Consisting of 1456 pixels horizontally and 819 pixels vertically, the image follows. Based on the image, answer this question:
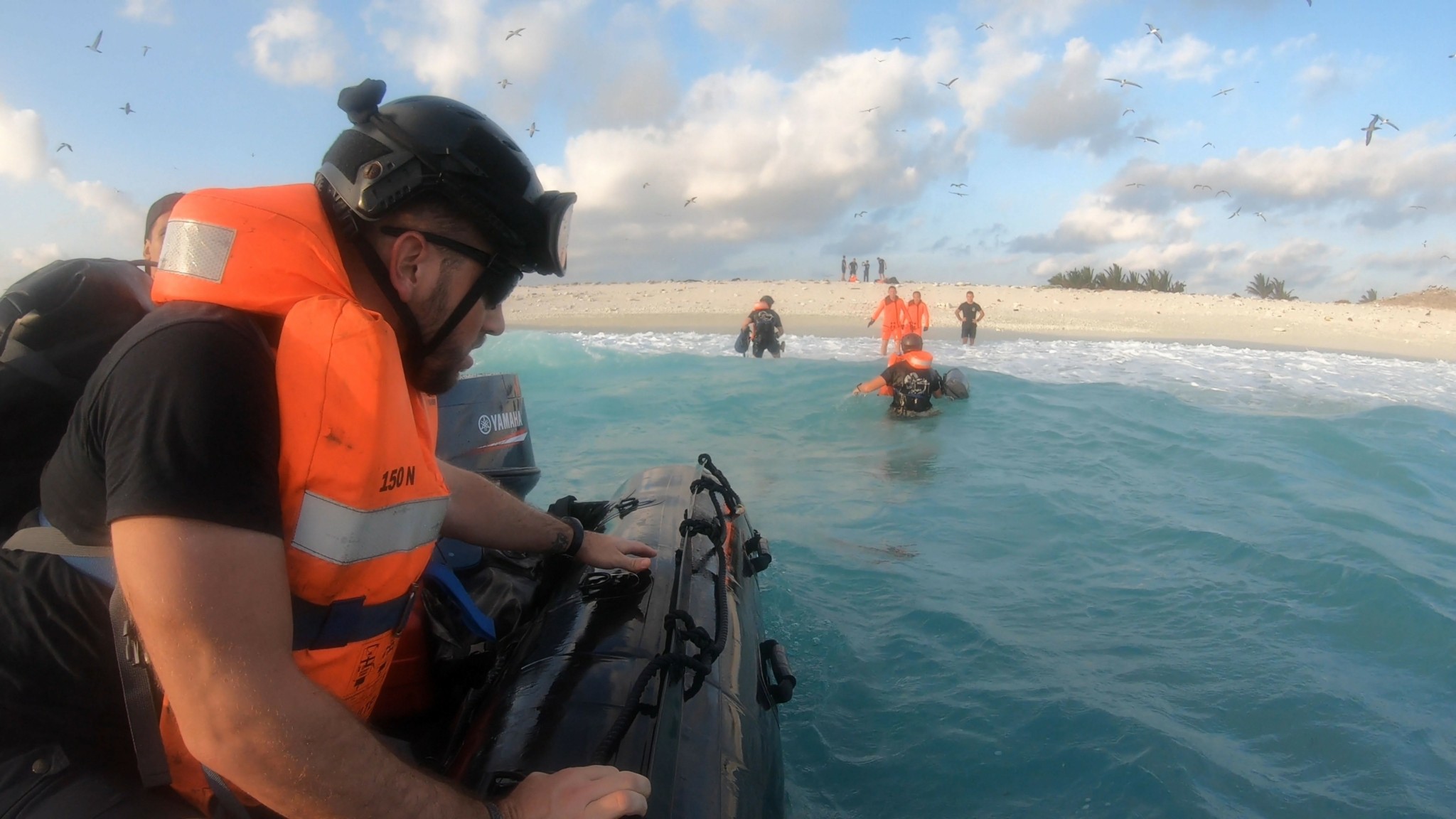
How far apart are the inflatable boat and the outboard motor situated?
97 centimetres

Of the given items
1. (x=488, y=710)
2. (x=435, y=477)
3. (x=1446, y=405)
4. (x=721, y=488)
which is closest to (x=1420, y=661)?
(x=721, y=488)

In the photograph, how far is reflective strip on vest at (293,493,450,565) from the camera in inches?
50.0

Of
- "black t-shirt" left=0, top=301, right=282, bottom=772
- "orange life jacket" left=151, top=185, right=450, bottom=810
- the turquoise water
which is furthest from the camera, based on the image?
the turquoise water

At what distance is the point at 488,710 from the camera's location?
7.02ft

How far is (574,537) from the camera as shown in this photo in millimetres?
2518

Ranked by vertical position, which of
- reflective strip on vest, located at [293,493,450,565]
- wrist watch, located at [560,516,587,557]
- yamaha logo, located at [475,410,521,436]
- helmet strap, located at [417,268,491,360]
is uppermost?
helmet strap, located at [417,268,491,360]

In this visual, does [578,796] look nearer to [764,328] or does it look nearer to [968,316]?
[764,328]

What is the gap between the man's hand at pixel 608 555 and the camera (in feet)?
8.46

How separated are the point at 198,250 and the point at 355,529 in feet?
1.69

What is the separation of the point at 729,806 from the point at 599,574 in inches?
39.4

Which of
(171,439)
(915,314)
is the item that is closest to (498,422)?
(171,439)

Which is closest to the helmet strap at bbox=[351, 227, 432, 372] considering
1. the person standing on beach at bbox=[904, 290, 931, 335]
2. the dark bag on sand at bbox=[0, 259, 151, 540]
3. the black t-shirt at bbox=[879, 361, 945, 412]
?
the dark bag on sand at bbox=[0, 259, 151, 540]

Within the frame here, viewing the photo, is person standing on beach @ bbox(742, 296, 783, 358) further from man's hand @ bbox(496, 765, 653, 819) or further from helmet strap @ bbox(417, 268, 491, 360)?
man's hand @ bbox(496, 765, 653, 819)

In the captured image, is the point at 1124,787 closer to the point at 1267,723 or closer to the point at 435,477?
the point at 1267,723
